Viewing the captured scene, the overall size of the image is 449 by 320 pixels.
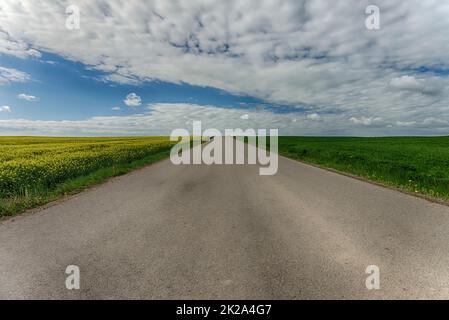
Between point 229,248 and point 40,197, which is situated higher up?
point 40,197

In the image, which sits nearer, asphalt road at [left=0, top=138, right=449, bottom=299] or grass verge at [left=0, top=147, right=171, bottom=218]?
asphalt road at [left=0, top=138, right=449, bottom=299]

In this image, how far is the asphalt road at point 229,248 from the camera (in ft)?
10.5

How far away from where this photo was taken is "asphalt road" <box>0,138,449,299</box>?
3.21 m

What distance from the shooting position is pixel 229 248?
171 inches

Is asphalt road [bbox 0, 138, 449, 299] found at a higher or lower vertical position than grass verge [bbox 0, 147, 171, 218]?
lower

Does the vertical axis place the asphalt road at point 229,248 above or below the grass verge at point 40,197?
below

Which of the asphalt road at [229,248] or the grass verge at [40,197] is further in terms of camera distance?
the grass verge at [40,197]

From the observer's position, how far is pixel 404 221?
226 inches

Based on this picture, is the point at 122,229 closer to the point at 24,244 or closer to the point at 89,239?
the point at 89,239

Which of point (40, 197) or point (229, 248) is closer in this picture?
point (229, 248)

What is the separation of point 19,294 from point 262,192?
6815 millimetres

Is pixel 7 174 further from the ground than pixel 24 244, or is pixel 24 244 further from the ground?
→ pixel 7 174
